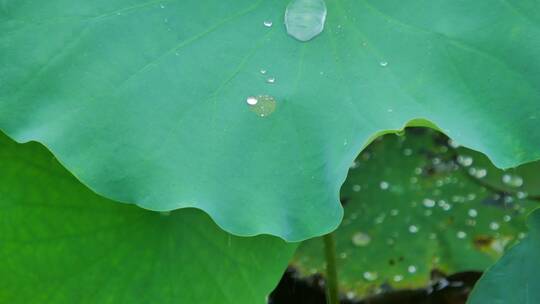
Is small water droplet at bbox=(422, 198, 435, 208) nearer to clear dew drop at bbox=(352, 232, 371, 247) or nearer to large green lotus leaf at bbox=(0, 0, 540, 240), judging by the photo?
clear dew drop at bbox=(352, 232, 371, 247)

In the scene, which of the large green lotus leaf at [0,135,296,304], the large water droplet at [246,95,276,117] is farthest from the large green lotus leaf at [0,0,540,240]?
the large green lotus leaf at [0,135,296,304]

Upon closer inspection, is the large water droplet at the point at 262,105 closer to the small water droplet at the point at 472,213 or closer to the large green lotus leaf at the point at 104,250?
the large green lotus leaf at the point at 104,250

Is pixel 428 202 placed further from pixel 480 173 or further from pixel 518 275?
pixel 518 275

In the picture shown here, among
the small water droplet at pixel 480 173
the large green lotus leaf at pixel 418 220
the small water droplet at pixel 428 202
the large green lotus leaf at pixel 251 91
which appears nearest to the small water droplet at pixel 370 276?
the large green lotus leaf at pixel 418 220

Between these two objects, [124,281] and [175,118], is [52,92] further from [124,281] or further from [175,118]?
[124,281]

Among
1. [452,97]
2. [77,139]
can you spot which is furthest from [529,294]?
[77,139]

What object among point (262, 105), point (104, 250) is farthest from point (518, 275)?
point (104, 250)

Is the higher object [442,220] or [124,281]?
[124,281]
